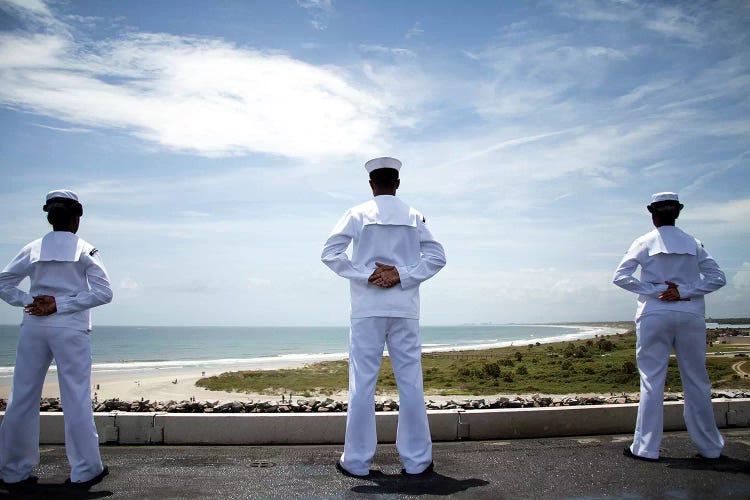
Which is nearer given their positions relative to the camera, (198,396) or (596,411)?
(596,411)

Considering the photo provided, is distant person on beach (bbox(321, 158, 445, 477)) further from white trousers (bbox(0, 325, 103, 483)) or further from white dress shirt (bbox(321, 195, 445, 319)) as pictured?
white trousers (bbox(0, 325, 103, 483))

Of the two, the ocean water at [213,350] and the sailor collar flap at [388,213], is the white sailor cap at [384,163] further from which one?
the ocean water at [213,350]

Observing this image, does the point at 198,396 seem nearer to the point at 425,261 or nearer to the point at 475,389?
the point at 475,389

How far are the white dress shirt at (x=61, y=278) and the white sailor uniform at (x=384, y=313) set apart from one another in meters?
1.95

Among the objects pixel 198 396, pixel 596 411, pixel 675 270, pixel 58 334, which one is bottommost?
pixel 198 396

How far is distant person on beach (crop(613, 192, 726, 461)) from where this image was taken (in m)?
5.38

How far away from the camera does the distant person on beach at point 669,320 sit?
538 centimetres

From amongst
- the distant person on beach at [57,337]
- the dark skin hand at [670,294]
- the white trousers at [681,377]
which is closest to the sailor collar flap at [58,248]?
the distant person on beach at [57,337]

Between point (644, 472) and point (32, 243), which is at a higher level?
point (32, 243)

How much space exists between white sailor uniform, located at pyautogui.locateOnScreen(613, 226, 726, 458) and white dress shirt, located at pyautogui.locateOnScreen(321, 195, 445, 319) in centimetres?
209

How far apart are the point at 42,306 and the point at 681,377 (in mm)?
5688

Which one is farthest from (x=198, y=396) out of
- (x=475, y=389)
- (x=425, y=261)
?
(x=425, y=261)

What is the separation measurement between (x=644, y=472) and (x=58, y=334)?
16.1 ft

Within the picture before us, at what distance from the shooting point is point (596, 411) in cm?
635
